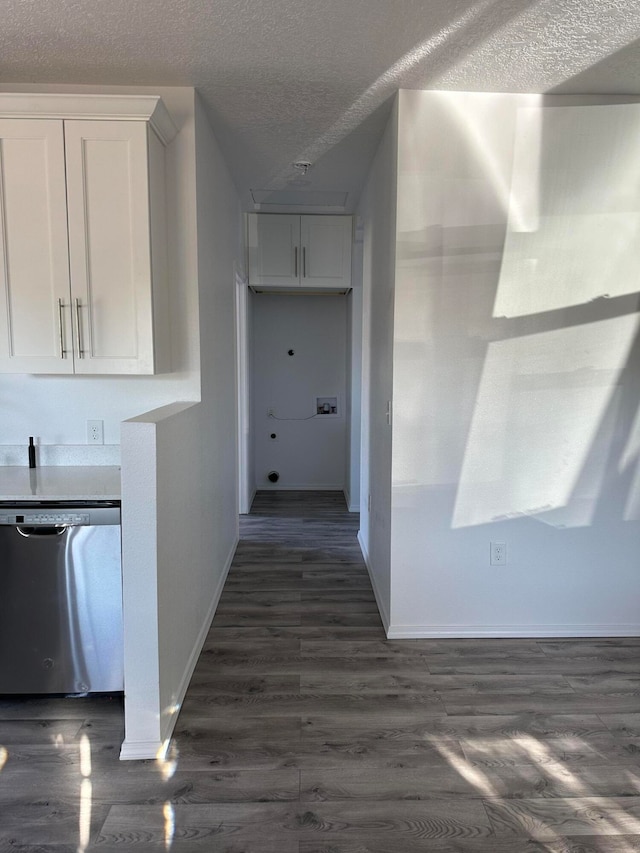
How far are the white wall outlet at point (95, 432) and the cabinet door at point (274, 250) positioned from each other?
254 centimetres

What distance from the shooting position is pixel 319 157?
3211 mm

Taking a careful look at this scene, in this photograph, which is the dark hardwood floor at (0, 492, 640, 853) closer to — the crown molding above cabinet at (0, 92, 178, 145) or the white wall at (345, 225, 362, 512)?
the white wall at (345, 225, 362, 512)

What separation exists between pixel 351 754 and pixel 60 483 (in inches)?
60.0

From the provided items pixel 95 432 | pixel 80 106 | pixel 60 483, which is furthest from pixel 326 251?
pixel 60 483

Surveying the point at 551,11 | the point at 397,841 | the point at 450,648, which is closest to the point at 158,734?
the point at 397,841

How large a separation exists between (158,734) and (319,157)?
3115mm

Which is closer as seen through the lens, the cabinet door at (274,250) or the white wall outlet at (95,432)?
the white wall outlet at (95,432)

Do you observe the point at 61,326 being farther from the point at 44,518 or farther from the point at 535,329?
the point at 535,329

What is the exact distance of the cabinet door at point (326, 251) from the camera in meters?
4.67

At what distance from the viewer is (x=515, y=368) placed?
253 centimetres

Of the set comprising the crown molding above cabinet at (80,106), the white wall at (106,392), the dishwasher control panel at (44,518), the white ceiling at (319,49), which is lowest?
the dishwasher control panel at (44,518)

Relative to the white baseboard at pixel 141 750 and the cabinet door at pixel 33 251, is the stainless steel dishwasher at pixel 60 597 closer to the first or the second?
the white baseboard at pixel 141 750

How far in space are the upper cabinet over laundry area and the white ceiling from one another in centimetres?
20

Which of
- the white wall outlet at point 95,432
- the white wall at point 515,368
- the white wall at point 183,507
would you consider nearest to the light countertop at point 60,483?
the white wall outlet at point 95,432
